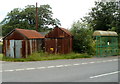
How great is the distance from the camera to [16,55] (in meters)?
19.4

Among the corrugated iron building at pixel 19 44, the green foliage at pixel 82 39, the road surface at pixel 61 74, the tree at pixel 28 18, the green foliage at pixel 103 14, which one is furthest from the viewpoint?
the tree at pixel 28 18

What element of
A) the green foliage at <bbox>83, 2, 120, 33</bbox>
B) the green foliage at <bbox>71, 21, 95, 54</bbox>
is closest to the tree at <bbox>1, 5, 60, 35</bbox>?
the green foliage at <bbox>83, 2, 120, 33</bbox>

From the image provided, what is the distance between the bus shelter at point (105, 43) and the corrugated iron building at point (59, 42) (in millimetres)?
3019

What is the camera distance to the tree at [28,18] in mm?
53469

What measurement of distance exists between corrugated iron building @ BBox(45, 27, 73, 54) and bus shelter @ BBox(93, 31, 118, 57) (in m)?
3.02

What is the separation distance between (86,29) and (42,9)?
116ft

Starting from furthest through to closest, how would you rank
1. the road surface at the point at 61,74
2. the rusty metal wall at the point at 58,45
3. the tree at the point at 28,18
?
the tree at the point at 28,18 → the rusty metal wall at the point at 58,45 → the road surface at the point at 61,74

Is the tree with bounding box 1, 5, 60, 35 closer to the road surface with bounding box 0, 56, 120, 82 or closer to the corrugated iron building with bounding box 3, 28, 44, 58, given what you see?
the corrugated iron building with bounding box 3, 28, 44, 58

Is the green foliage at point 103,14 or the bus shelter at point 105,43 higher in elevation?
the green foliage at point 103,14

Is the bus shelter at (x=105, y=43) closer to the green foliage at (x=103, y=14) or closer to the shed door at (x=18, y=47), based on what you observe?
the shed door at (x=18, y=47)

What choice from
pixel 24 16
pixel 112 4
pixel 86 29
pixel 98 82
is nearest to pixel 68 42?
pixel 86 29

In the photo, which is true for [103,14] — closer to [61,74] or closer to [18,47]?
[18,47]

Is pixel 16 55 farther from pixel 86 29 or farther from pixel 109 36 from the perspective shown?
pixel 109 36

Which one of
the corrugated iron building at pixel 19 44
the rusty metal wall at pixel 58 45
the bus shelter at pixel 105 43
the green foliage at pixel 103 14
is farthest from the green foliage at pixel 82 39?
the green foliage at pixel 103 14
